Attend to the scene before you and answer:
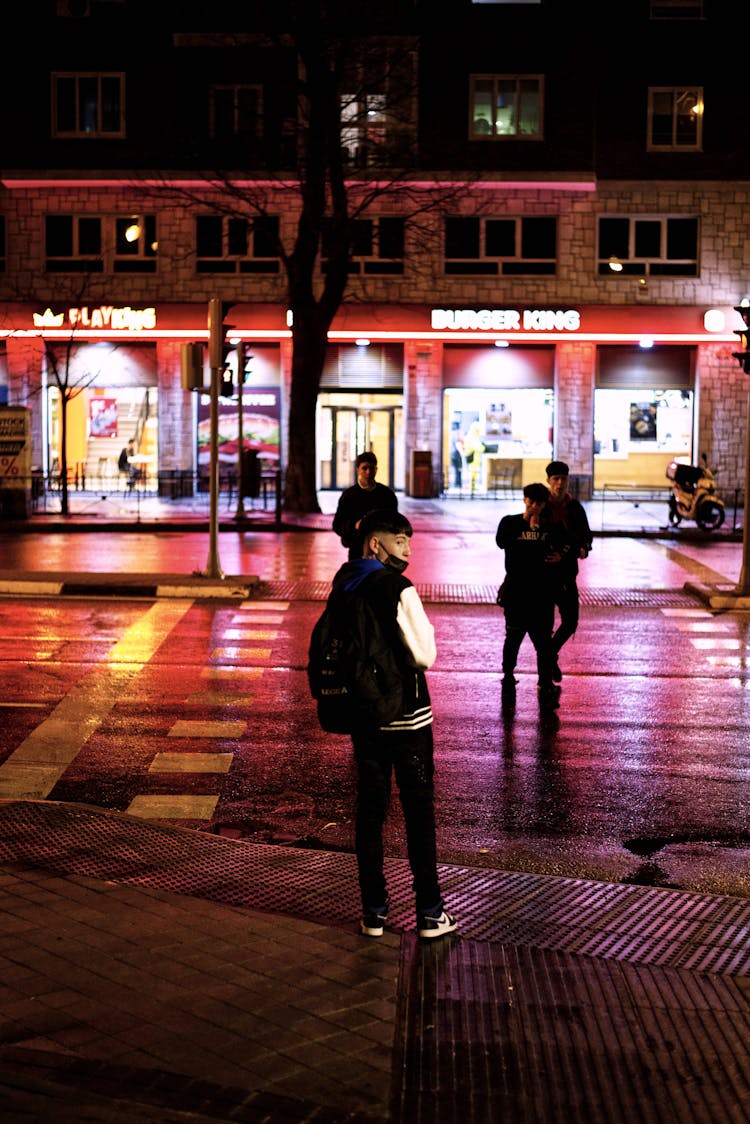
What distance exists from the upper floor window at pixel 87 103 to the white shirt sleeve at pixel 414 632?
34.9 m

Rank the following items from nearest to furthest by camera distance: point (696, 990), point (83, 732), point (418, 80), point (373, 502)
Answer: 1. point (696, 990)
2. point (83, 732)
3. point (373, 502)
4. point (418, 80)

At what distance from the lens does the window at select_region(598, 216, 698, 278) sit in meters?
37.2

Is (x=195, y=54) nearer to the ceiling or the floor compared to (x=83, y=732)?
nearer to the ceiling

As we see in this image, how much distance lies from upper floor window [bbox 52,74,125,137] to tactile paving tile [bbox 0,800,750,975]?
109 ft

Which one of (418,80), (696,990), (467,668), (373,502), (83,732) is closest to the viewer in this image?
(696,990)

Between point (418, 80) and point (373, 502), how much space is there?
2842cm

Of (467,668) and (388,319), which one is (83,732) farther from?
(388,319)

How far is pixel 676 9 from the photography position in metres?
37.5

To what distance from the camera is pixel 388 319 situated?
122ft

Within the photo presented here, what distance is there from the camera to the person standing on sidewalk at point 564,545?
11.3m

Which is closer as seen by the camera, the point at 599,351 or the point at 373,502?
the point at 373,502

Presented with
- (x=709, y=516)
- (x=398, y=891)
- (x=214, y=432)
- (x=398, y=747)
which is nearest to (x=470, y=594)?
(x=214, y=432)

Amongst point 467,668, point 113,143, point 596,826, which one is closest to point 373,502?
point 467,668

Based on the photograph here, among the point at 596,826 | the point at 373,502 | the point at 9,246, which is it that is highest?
the point at 9,246
